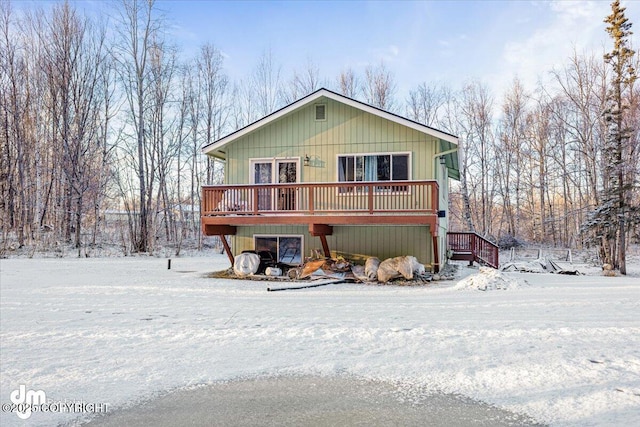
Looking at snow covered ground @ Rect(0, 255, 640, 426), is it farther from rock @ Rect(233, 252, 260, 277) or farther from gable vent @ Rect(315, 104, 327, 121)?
gable vent @ Rect(315, 104, 327, 121)

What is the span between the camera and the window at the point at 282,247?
45.6 feet

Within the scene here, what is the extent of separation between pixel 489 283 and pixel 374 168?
5096 mm

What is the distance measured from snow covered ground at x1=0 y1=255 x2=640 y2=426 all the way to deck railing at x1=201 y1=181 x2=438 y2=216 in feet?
→ 11.2

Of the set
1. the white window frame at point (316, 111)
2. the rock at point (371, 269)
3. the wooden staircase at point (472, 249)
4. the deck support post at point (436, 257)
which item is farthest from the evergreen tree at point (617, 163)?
the white window frame at point (316, 111)

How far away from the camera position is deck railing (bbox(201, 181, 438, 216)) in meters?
12.1

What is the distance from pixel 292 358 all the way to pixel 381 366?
1077mm

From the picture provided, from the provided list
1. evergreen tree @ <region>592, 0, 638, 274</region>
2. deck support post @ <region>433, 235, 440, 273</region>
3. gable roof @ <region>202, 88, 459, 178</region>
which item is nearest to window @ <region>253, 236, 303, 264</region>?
gable roof @ <region>202, 88, 459, 178</region>

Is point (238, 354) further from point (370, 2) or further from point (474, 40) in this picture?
point (474, 40)

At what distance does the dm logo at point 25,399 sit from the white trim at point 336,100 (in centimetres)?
1080

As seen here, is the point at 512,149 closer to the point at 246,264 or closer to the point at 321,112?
the point at 321,112

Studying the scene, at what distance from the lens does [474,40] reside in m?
18.1

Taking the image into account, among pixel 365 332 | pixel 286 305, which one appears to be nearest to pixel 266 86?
Answer: pixel 286 305

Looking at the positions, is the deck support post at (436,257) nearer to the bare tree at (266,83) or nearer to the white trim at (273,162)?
the white trim at (273,162)

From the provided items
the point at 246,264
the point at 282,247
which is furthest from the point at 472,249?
the point at 246,264
